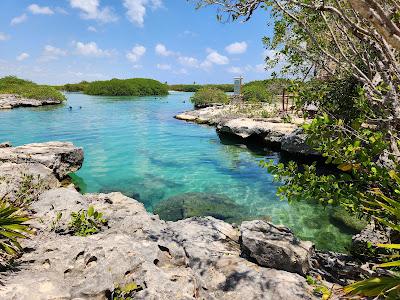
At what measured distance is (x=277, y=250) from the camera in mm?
5516

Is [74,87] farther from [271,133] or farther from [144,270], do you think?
[144,270]

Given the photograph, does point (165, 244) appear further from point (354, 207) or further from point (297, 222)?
point (297, 222)

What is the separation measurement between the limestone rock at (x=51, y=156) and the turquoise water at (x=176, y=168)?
38.6 inches

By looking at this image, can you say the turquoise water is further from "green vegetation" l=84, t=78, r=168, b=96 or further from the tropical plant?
"green vegetation" l=84, t=78, r=168, b=96

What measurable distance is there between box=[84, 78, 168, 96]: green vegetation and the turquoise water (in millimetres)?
59534

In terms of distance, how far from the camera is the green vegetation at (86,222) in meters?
→ 6.34

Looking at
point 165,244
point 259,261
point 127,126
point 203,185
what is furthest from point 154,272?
point 127,126

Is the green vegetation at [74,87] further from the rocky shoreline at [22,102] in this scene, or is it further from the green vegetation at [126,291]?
the green vegetation at [126,291]

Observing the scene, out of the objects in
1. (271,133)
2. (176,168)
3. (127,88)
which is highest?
(127,88)

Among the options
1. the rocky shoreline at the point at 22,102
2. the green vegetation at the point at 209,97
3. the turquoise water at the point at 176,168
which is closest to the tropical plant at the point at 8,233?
the turquoise water at the point at 176,168

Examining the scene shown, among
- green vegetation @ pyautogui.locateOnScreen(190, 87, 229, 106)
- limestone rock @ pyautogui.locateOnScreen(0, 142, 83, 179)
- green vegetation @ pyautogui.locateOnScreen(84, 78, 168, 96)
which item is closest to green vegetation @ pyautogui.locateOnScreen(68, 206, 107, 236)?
limestone rock @ pyautogui.locateOnScreen(0, 142, 83, 179)

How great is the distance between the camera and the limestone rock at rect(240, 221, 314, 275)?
5422 millimetres

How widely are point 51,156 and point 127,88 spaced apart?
80.4 m

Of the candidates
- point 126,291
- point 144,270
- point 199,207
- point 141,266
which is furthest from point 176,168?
point 126,291
